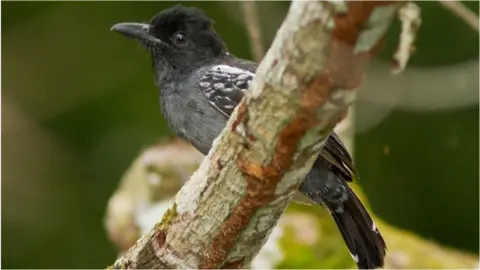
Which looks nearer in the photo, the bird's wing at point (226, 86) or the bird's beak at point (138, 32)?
the bird's wing at point (226, 86)

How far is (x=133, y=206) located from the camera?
5.40 m

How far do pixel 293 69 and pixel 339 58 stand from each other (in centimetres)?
15

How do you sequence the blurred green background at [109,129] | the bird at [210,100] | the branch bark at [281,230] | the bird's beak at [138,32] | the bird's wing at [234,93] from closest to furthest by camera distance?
the bird's wing at [234,93] → the bird at [210,100] → the bird's beak at [138,32] → the branch bark at [281,230] → the blurred green background at [109,129]

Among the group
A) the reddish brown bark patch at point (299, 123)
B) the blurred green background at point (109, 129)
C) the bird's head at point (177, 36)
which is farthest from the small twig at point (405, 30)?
the blurred green background at point (109, 129)

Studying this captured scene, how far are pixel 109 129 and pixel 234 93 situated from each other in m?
3.42

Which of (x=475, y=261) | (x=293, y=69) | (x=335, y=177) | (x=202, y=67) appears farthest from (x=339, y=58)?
(x=475, y=261)

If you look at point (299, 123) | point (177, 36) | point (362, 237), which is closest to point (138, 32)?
point (177, 36)

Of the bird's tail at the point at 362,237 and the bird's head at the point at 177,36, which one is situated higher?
the bird's head at the point at 177,36

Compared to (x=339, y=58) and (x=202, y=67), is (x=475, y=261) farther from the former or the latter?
(x=339, y=58)

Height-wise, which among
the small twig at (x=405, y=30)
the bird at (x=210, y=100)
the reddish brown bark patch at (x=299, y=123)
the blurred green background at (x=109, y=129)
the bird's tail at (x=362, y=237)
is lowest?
the blurred green background at (x=109, y=129)

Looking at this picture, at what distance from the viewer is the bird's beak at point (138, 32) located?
4.44 meters

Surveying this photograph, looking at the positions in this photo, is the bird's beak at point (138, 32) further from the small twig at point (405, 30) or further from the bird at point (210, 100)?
the small twig at point (405, 30)

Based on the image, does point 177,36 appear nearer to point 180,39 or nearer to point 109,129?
point 180,39

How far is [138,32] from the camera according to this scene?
4461 mm
